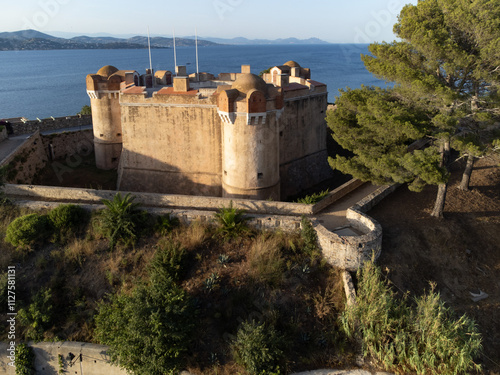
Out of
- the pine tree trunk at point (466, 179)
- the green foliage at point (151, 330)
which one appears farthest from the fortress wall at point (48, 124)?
the pine tree trunk at point (466, 179)

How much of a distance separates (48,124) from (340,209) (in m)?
21.8

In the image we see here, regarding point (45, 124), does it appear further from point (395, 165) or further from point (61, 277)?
point (395, 165)

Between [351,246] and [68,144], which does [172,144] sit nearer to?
[351,246]

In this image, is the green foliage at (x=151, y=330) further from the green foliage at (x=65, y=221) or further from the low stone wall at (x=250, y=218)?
the green foliage at (x=65, y=221)

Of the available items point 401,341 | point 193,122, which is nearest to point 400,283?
point 401,341

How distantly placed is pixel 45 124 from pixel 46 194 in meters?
12.1

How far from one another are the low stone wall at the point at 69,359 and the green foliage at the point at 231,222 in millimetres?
5575

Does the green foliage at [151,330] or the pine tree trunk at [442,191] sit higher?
the pine tree trunk at [442,191]

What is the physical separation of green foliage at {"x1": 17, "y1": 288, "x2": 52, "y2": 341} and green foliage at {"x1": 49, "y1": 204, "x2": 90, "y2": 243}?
2794mm

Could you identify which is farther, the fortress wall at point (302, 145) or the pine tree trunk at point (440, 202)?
the fortress wall at point (302, 145)

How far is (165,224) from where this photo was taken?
15773 millimetres

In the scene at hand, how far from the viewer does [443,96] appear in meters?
13.9

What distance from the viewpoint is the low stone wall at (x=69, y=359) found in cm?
1280

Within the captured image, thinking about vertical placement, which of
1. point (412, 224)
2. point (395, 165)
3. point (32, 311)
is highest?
point (395, 165)
